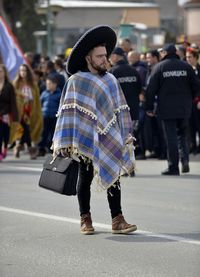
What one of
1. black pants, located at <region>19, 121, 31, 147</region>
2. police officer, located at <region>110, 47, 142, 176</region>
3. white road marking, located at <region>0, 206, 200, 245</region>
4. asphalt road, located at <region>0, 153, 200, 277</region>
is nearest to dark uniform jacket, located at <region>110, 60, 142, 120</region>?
police officer, located at <region>110, 47, 142, 176</region>

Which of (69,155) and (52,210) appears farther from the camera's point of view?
(52,210)

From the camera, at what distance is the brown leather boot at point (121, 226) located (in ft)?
33.7

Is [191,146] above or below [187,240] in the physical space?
below

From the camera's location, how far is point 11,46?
2220 centimetres

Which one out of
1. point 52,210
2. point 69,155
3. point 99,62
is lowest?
point 52,210

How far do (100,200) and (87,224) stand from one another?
8.60ft

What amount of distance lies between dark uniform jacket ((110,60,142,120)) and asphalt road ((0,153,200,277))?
1631mm

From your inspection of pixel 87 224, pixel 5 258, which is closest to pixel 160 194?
pixel 87 224

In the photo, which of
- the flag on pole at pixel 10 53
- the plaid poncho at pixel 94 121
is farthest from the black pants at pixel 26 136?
the plaid poncho at pixel 94 121

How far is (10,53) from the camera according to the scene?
2214cm

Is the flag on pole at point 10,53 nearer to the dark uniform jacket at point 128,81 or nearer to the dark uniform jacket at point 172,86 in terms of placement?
the dark uniform jacket at point 128,81

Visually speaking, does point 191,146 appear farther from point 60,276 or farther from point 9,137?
point 60,276

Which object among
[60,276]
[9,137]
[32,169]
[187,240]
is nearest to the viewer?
[60,276]

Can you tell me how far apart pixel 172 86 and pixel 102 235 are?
5614 millimetres
